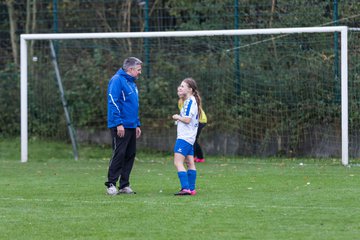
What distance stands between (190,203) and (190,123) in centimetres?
133

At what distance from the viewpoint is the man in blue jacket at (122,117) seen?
40.2 feet

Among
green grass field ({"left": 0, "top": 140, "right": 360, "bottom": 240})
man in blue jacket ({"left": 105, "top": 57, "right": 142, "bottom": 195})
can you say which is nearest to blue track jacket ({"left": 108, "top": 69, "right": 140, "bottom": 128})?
man in blue jacket ({"left": 105, "top": 57, "right": 142, "bottom": 195})

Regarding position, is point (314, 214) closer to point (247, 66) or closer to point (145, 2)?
point (247, 66)

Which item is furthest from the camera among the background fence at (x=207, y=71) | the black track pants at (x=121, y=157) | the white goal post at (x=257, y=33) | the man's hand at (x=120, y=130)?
A: the background fence at (x=207, y=71)

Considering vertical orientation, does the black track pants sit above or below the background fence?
below

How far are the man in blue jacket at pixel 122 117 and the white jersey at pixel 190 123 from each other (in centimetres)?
84

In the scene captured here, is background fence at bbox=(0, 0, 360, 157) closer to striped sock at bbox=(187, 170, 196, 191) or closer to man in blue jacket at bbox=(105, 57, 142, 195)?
striped sock at bbox=(187, 170, 196, 191)

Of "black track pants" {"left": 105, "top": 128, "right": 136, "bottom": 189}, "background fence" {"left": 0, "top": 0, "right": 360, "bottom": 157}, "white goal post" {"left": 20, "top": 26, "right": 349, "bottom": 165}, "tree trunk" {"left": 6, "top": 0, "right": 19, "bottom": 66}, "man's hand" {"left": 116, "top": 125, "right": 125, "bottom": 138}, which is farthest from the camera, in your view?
"tree trunk" {"left": 6, "top": 0, "right": 19, "bottom": 66}

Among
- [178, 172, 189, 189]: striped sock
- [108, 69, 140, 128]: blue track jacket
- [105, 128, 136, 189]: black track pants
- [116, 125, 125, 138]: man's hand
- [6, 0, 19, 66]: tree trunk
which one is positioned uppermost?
[6, 0, 19, 66]: tree trunk

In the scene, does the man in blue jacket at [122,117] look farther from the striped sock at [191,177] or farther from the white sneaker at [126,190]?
the striped sock at [191,177]

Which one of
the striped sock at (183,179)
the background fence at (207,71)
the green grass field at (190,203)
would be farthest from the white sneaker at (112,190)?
the background fence at (207,71)

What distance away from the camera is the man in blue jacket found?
40.2 feet

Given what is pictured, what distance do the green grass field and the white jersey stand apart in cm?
83

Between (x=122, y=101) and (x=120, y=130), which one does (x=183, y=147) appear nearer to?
(x=120, y=130)
